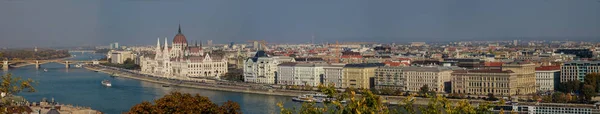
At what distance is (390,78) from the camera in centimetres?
2355

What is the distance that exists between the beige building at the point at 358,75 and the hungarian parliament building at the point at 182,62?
32.7 ft

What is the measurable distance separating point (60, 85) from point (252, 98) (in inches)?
309

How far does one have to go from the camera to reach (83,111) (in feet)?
47.3

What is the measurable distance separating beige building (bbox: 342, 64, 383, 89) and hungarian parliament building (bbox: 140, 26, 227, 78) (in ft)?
32.7

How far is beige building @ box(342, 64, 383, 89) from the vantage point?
2438 centimetres

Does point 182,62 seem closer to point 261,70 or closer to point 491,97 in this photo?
point 261,70

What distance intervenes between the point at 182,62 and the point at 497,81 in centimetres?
1791

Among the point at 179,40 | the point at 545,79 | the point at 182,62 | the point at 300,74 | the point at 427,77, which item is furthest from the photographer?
the point at 179,40

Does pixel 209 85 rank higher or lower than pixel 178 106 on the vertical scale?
lower

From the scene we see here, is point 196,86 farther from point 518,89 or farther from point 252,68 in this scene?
point 518,89

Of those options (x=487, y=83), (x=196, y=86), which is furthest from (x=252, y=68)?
(x=487, y=83)

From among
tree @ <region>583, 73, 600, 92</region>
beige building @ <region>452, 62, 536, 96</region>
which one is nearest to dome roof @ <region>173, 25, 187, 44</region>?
beige building @ <region>452, 62, 536, 96</region>

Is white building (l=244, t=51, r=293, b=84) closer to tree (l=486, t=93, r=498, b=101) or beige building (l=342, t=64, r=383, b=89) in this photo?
beige building (l=342, t=64, r=383, b=89)

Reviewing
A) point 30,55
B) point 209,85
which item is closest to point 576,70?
point 209,85
